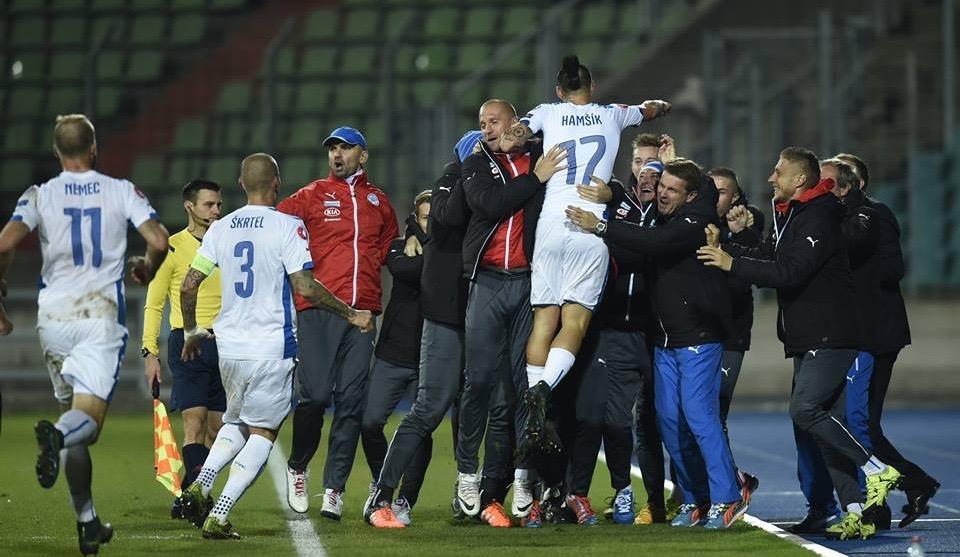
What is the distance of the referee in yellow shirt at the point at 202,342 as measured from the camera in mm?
9852

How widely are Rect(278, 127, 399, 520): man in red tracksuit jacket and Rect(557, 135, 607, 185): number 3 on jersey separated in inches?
53.3

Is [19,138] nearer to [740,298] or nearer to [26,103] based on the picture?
[26,103]

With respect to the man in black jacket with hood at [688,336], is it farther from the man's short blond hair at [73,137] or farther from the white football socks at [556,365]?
the man's short blond hair at [73,137]

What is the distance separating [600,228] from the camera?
8.65m

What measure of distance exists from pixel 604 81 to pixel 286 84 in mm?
6002

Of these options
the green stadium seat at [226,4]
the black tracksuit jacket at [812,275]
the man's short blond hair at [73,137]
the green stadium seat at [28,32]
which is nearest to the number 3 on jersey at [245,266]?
the man's short blond hair at [73,137]

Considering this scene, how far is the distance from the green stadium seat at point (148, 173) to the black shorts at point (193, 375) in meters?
12.7

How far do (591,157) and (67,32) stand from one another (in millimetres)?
17601

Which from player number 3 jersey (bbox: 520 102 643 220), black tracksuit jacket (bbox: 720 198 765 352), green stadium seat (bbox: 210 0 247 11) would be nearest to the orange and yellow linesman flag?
player number 3 jersey (bbox: 520 102 643 220)

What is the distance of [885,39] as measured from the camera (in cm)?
1855

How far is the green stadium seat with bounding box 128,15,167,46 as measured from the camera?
81.4 feet

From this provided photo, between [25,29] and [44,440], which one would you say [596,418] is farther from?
[25,29]

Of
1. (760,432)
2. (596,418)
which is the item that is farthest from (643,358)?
(760,432)

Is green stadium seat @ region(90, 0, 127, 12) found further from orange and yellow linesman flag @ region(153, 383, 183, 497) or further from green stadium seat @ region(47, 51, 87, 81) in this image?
orange and yellow linesman flag @ region(153, 383, 183, 497)
